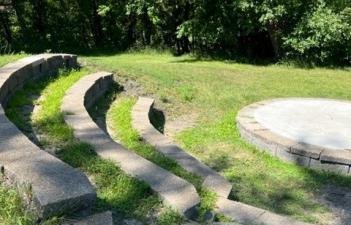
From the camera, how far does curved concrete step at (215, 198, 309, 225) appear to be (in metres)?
A: 3.16

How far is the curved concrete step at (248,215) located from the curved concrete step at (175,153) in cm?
24

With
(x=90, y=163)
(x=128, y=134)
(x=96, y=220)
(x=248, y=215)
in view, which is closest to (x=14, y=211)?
(x=96, y=220)

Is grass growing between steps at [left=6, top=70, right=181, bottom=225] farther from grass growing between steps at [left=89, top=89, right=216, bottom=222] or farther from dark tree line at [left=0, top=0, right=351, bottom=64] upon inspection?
dark tree line at [left=0, top=0, right=351, bottom=64]

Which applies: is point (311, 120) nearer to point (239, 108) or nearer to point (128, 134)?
point (239, 108)

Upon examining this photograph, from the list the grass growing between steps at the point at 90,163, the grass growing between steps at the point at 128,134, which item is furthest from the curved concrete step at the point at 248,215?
the grass growing between steps at the point at 90,163

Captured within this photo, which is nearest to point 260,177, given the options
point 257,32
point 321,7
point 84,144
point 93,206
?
point 84,144

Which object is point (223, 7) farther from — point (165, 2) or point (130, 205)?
point (130, 205)

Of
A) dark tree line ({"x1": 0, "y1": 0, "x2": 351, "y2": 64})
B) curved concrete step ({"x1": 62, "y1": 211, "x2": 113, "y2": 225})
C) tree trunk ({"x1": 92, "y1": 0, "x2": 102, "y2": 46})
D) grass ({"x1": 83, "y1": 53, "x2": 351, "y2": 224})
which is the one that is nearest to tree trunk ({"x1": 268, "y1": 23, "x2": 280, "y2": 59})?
dark tree line ({"x1": 0, "y1": 0, "x2": 351, "y2": 64})

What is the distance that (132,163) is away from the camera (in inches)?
139

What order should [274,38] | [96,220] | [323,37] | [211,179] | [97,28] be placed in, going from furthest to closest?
[97,28], [274,38], [323,37], [211,179], [96,220]

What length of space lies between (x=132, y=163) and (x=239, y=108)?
3.79m

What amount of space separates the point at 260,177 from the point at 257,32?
852 cm

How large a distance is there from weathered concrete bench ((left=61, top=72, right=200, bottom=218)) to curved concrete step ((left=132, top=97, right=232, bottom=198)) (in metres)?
0.57

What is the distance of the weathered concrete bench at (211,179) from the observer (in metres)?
3.22
